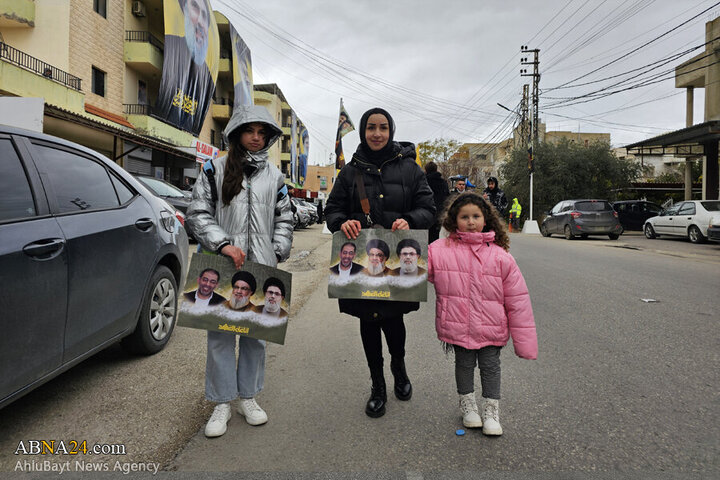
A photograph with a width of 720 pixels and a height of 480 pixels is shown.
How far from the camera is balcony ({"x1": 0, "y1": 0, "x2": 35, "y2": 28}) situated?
52.5 ft

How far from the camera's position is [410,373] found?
3490mm

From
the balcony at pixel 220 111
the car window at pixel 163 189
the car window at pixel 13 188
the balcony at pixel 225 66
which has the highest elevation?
the balcony at pixel 225 66

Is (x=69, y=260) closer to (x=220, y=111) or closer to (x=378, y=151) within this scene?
(x=378, y=151)

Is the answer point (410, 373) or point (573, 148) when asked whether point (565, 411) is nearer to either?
point (410, 373)

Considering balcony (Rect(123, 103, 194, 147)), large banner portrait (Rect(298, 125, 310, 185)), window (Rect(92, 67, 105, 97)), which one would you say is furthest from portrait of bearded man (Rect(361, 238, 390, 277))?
large banner portrait (Rect(298, 125, 310, 185))

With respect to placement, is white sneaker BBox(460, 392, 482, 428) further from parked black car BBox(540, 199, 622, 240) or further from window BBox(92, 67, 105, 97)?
window BBox(92, 67, 105, 97)

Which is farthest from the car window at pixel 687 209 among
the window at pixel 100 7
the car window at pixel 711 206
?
the window at pixel 100 7

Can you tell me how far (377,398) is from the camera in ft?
9.27

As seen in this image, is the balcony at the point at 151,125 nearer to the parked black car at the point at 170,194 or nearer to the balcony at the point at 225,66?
the balcony at the point at 225,66

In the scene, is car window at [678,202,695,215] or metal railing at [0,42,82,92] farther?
car window at [678,202,695,215]

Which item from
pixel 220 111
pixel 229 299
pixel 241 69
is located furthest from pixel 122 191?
pixel 220 111

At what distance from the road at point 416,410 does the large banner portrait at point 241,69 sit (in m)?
25.4

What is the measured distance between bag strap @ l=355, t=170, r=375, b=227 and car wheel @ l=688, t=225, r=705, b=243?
675 inches

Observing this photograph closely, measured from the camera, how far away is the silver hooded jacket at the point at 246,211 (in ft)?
8.44
